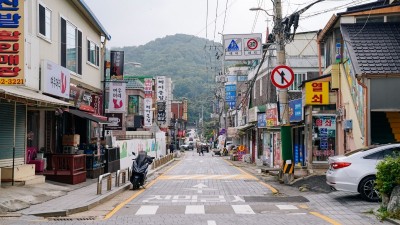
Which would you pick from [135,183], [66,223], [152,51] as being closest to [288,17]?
[135,183]

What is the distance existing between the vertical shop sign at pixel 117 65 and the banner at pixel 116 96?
1.82ft

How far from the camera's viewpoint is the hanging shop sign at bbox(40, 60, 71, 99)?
19.4 m

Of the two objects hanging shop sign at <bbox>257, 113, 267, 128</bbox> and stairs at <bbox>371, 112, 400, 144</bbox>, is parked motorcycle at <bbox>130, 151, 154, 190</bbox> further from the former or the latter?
hanging shop sign at <bbox>257, 113, 267, 128</bbox>

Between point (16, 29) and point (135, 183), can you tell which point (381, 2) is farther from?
point (16, 29)

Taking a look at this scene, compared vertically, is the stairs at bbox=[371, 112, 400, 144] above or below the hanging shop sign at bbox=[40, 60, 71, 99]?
below

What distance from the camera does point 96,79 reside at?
98.2 feet

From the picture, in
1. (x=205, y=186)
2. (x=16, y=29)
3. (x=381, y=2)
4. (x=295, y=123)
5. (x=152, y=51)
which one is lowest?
(x=205, y=186)

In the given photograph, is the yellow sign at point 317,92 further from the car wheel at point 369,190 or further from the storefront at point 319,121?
the car wheel at point 369,190

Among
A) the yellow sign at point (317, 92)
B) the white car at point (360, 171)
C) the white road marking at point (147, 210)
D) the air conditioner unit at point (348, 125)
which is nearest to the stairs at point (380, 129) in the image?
the air conditioner unit at point (348, 125)

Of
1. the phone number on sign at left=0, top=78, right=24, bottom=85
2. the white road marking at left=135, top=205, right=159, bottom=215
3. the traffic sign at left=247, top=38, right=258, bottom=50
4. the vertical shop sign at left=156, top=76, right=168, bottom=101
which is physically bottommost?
the white road marking at left=135, top=205, right=159, bottom=215

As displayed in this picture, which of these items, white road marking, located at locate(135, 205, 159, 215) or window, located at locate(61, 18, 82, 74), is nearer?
white road marking, located at locate(135, 205, 159, 215)

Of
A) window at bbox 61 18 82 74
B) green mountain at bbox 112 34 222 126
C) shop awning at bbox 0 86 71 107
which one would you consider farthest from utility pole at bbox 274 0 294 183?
green mountain at bbox 112 34 222 126

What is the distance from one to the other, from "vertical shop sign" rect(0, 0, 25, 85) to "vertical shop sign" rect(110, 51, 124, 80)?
16115 mm

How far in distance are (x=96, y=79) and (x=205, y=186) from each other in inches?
426
